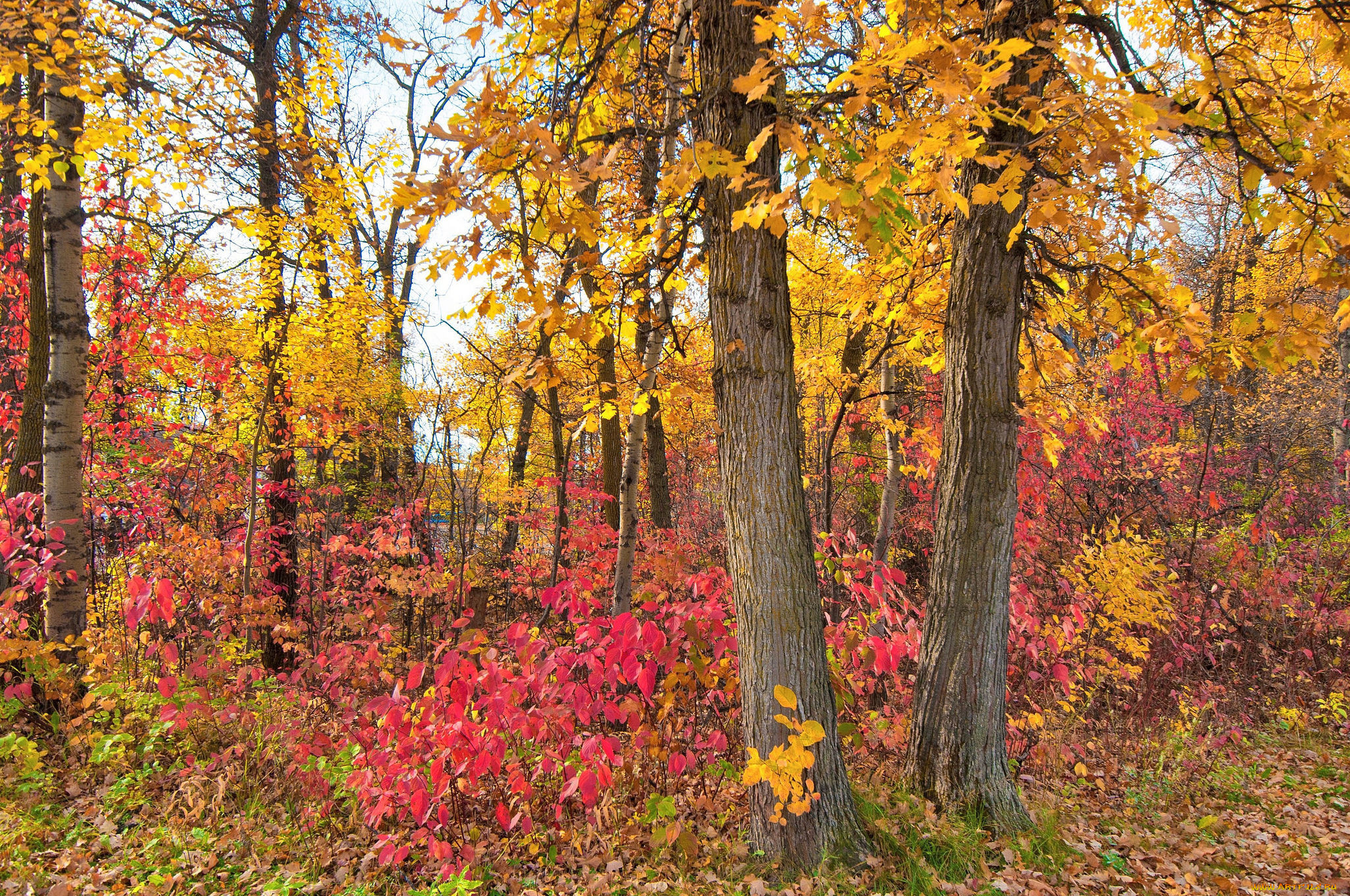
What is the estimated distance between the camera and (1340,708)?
5312 millimetres

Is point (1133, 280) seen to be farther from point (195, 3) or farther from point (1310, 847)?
point (195, 3)

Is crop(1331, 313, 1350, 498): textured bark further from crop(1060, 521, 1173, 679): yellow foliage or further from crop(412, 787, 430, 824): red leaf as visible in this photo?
crop(412, 787, 430, 824): red leaf

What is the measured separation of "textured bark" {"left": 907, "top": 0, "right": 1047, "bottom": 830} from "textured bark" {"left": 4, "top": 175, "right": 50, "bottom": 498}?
6.37 meters

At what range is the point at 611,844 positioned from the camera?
2.98 meters

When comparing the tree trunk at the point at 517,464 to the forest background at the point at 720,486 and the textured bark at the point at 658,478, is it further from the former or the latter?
the forest background at the point at 720,486

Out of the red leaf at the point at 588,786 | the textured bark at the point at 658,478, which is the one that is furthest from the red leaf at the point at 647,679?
the textured bark at the point at 658,478

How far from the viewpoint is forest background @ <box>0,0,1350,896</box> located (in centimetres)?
252

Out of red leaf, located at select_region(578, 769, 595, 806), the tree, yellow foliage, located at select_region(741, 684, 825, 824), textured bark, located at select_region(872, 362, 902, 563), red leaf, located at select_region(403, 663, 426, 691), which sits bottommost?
red leaf, located at select_region(578, 769, 595, 806)

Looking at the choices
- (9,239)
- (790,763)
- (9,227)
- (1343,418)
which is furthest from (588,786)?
(1343,418)

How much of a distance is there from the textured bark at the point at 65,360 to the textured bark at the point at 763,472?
4391 millimetres

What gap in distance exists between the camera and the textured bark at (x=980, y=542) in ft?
10.0

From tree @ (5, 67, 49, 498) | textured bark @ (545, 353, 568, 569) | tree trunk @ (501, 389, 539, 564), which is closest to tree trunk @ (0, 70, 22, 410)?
tree @ (5, 67, 49, 498)

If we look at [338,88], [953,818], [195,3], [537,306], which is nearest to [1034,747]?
[953,818]

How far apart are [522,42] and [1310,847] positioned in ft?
20.5
